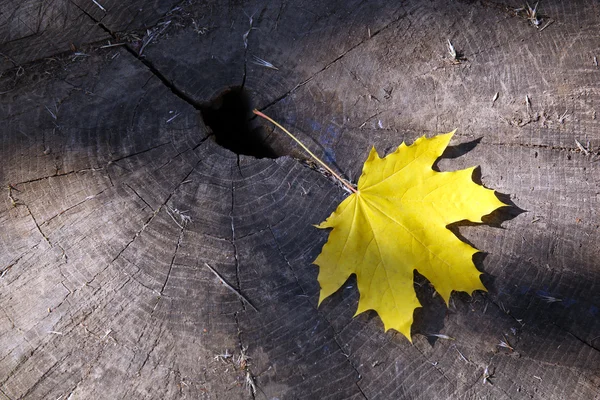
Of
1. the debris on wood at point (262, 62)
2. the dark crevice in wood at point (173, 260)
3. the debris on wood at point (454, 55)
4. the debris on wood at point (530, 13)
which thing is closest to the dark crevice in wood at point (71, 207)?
the dark crevice in wood at point (173, 260)

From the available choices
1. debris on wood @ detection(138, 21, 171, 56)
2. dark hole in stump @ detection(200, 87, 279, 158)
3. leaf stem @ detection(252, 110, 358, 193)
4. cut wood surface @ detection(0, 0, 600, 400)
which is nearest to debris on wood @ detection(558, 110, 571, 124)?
cut wood surface @ detection(0, 0, 600, 400)

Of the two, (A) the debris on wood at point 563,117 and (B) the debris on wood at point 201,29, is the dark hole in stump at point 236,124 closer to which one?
(B) the debris on wood at point 201,29

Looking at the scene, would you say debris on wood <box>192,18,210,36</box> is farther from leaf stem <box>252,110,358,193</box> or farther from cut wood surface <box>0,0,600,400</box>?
leaf stem <box>252,110,358,193</box>

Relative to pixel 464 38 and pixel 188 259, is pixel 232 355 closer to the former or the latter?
pixel 188 259

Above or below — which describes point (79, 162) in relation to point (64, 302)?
above

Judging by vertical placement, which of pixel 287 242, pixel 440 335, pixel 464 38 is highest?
pixel 464 38

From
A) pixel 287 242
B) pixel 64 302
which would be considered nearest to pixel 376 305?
pixel 287 242

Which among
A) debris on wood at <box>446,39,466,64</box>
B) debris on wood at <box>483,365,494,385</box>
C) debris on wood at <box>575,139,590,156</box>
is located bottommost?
debris on wood at <box>483,365,494,385</box>
